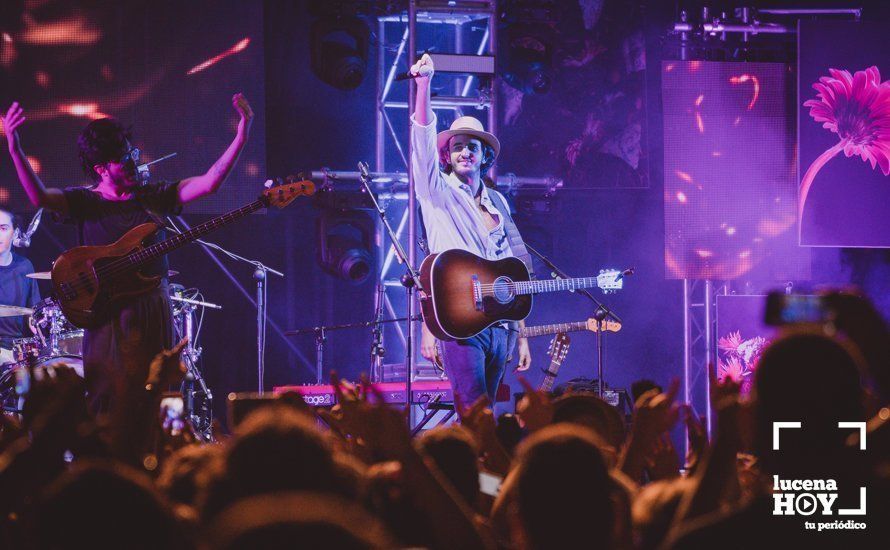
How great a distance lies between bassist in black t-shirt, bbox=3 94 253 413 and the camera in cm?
380

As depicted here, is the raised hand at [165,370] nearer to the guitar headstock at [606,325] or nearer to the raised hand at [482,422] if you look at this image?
the raised hand at [482,422]

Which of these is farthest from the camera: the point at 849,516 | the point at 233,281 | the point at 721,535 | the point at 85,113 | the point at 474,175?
the point at 233,281

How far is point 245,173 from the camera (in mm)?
7699

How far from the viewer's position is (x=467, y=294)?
15.0 feet

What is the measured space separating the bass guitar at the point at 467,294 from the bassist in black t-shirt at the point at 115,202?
1.29m

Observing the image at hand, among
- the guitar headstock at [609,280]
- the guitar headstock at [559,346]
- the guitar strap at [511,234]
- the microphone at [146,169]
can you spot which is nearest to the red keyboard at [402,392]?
the guitar headstock at [559,346]

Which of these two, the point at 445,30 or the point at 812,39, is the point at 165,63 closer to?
the point at 445,30

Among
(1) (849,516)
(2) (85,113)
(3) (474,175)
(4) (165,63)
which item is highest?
(4) (165,63)

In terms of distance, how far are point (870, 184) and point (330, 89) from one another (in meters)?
5.25

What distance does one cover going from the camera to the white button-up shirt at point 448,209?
437 cm

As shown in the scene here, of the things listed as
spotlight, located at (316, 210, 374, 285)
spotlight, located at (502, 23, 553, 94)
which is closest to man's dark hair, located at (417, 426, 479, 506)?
spotlight, located at (316, 210, 374, 285)

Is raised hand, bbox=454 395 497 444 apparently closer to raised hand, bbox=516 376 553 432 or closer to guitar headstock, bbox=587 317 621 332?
raised hand, bbox=516 376 553 432

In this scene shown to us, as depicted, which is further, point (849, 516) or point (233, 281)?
point (233, 281)

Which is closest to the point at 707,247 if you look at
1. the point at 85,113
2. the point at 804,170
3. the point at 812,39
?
the point at 804,170
